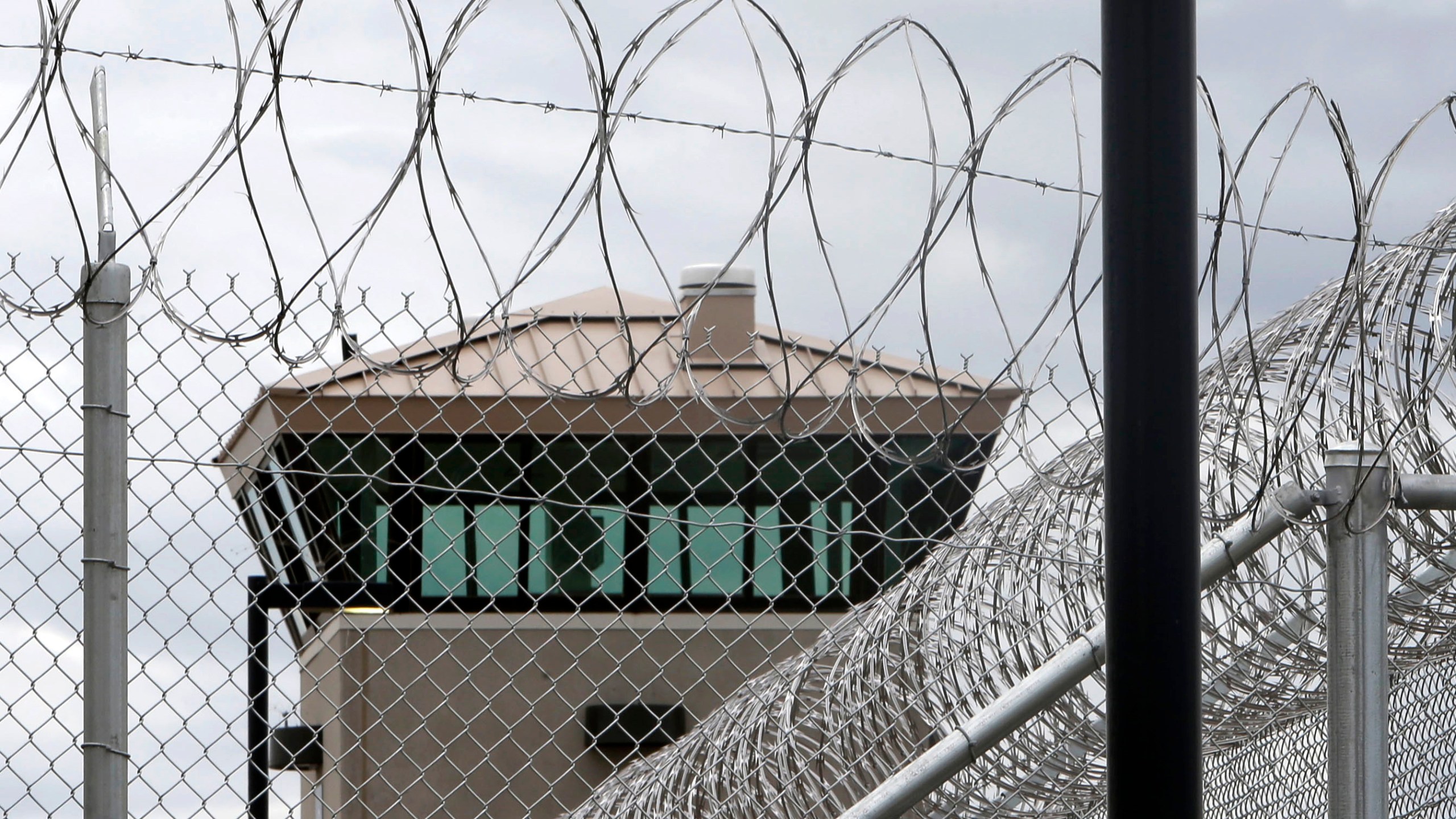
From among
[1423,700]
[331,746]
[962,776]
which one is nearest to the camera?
[962,776]

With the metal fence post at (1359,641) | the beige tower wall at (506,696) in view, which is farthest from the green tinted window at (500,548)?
the metal fence post at (1359,641)

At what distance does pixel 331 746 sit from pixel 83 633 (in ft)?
72.6

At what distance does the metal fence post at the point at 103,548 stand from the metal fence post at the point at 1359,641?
6.41 ft

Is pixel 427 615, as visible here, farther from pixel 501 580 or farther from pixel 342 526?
pixel 501 580

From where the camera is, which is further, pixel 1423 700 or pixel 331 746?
pixel 331 746

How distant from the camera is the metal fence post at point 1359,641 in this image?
242cm

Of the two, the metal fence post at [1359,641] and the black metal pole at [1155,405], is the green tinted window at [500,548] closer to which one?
the metal fence post at [1359,641]

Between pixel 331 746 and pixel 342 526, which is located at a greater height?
pixel 342 526

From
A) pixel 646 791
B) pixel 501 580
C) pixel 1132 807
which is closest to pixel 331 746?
pixel 501 580

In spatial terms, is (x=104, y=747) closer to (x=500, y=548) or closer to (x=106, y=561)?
(x=106, y=561)

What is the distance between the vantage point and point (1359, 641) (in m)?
2.42

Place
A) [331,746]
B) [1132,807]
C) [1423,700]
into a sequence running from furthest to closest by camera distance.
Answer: [331,746]
[1423,700]
[1132,807]

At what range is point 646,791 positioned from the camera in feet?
10.7

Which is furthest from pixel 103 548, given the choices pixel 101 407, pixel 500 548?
pixel 500 548
